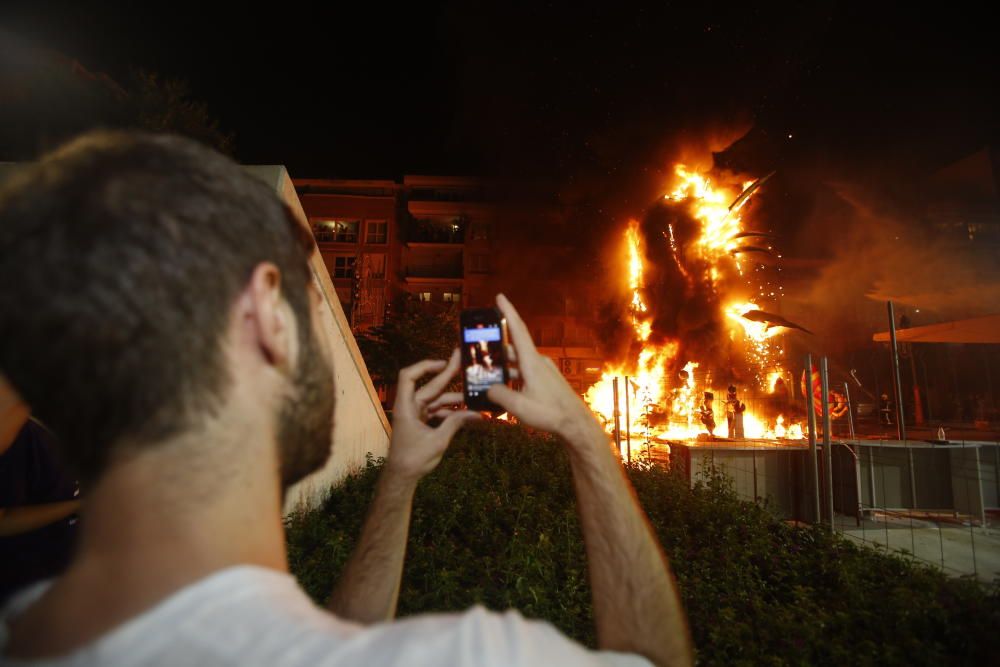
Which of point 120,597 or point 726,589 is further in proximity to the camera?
point 726,589

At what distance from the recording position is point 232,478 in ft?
2.57

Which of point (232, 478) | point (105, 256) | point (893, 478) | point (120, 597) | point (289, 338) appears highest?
point (105, 256)

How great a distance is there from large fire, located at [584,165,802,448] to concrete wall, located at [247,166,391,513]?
526 inches

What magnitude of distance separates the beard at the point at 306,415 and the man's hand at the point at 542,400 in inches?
21.1

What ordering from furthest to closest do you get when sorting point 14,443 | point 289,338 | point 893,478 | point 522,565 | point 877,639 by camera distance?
1. point 893,478
2. point 522,565
3. point 877,639
4. point 14,443
5. point 289,338

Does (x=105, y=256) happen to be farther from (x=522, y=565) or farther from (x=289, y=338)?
(x=522, y=565)

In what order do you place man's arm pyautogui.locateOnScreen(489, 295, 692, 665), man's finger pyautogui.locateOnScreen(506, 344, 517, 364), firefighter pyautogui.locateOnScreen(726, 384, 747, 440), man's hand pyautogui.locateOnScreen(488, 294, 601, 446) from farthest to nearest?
firefighter pyautogui.locateOnScreen(726, 384, 747, 440)
man's finger pyautogui.locateOnScreen(506, 344, 517, 364)
man's hand pyautogui.locateOnScreen(488, 294, 601, 446)
man's arm pyautogui.locateOnScreen(489, 295, 692, 665)

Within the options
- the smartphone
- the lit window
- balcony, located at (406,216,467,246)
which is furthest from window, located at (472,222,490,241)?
the smartphone

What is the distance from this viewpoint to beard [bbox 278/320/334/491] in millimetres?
901

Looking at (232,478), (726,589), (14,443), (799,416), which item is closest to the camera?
(232,478)

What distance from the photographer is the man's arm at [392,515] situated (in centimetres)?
147

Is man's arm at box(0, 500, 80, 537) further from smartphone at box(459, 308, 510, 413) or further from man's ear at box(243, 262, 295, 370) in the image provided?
man's ear at box(243, 262, 295, 370)

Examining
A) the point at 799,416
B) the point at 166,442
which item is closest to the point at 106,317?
the point at 166,442

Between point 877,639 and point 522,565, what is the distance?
2.68 meters
